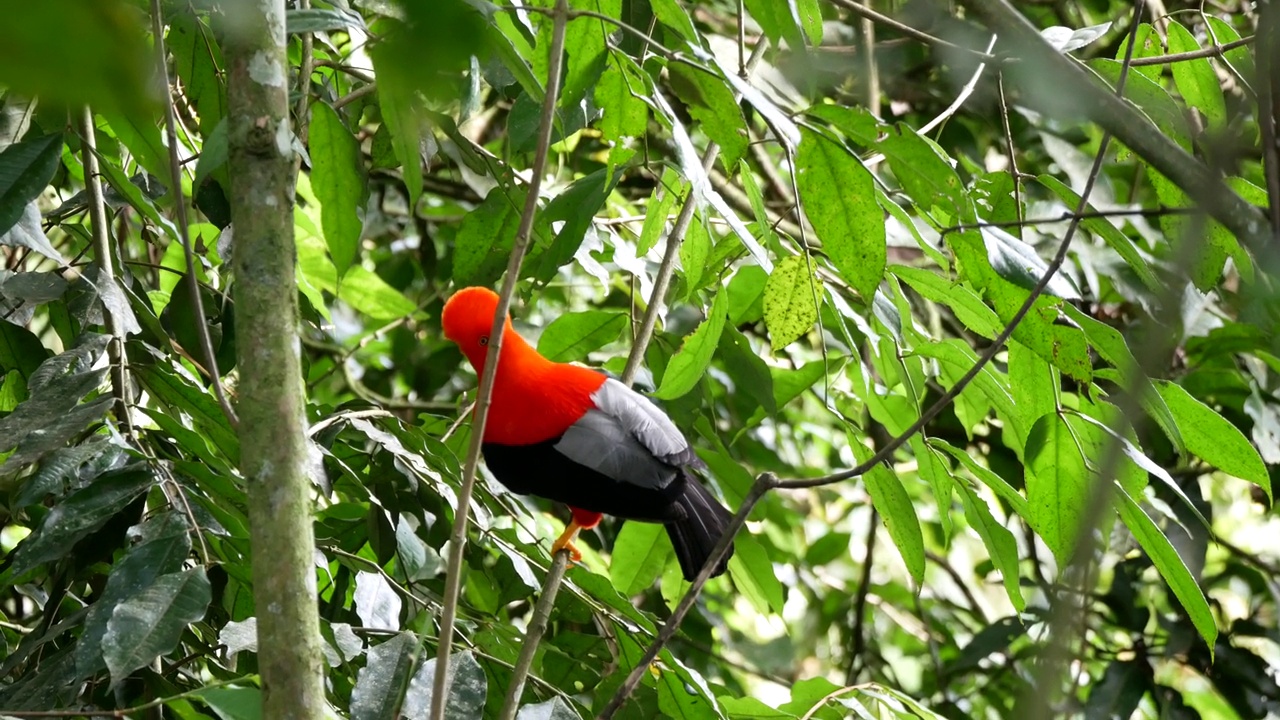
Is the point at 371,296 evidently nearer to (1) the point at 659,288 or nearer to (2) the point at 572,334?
(2) the point at 572,334

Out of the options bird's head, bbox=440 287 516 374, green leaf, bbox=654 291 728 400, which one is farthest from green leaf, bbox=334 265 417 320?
green leaf, bbox=654 291 728 400

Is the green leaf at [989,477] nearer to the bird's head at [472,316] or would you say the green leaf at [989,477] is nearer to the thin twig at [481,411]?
the thin twig at [481,411]

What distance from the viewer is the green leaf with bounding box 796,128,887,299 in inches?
63.7

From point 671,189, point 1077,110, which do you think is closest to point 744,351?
point 671,189

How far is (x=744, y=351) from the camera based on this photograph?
233 centimetres

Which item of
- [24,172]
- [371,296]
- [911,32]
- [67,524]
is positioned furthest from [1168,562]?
[371,296]

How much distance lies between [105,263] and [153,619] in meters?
0.78

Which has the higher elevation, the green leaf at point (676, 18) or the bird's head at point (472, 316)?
the green leaf at point (676, 18)

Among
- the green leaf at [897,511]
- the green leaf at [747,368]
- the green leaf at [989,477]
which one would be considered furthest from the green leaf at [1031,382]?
the green leaf at [747,368]

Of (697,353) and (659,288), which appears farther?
(659,288)

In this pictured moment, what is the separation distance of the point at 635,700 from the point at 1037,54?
4.16ft

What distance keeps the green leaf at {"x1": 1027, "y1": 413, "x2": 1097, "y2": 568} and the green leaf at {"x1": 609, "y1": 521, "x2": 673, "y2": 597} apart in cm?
103

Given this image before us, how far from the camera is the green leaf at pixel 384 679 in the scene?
1.52 m

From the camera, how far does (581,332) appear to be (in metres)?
2.64
